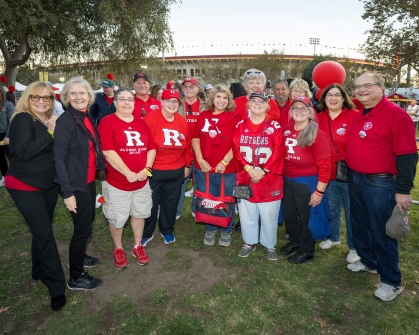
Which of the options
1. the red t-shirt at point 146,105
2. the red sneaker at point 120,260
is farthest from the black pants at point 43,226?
the red t-shirt at point 146,105

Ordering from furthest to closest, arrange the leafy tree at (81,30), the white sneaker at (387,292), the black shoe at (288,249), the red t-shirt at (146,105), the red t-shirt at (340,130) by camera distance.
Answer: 1. the leafy tree at (81,30)
2. the red t-shirt at (146,105)
3. the black shoe at (288,249)
4. the red t-shirt at (340,130)
5. the white sneaker at (387,292)

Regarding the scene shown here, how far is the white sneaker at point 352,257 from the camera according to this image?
395 centimetres

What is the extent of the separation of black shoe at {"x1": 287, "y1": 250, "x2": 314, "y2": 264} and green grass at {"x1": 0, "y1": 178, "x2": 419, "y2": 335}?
8cm

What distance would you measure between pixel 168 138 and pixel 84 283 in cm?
198

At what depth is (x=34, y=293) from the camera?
11.0ft

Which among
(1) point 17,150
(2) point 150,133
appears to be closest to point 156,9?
(2) point 150,133

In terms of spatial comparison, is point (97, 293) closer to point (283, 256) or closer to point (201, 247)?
point (201, 247)

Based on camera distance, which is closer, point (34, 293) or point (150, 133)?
point (34, 293)

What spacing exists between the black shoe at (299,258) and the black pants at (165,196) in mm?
1755

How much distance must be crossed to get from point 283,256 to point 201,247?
3.84ft

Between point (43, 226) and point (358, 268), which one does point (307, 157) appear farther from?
Answer: point (43, 226)

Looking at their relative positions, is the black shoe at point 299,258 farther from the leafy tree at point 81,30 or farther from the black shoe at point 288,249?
the leafy tree at point 81,30

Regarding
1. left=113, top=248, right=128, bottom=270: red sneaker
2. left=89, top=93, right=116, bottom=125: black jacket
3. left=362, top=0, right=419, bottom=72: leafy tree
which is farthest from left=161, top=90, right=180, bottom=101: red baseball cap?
left=362, top=0, right=419, bottom=72: leafy tree

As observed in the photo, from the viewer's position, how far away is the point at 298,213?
391 cm
